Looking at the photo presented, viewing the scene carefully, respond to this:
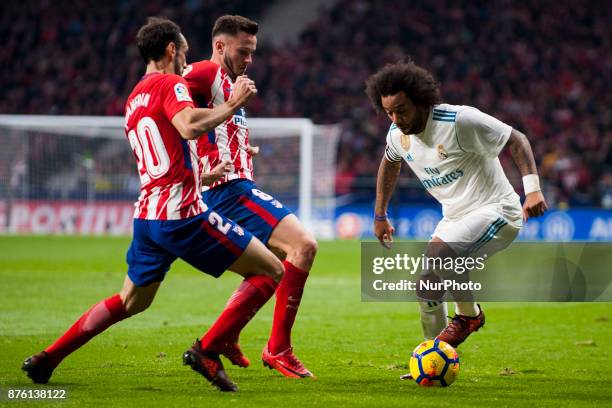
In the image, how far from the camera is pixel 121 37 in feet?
109

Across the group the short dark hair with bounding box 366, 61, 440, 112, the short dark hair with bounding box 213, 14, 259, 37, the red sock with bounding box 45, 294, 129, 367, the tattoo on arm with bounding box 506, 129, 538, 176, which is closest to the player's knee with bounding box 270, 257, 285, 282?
the red sock with bounding box 45, 294, 129, 367

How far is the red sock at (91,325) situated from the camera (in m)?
5.79

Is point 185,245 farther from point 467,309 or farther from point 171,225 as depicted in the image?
point 467,309

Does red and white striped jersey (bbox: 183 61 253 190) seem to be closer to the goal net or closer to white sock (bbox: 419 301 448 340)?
white sock (bbox: 419 301 448 340)

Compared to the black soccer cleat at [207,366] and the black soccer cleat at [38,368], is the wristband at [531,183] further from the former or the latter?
the black soccer cleat at [38,368]

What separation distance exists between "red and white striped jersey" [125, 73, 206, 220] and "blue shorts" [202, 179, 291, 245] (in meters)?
1.04

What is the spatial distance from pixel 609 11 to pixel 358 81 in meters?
9.47

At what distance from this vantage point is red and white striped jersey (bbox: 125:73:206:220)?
5.50 metres

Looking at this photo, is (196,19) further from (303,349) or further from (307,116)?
(303,349)

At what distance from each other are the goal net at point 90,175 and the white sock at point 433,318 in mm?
17082

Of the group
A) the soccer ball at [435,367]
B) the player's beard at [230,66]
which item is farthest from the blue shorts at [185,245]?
the player's beard at [230,66]

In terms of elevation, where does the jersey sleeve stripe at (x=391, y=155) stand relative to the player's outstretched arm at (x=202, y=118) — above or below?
below
